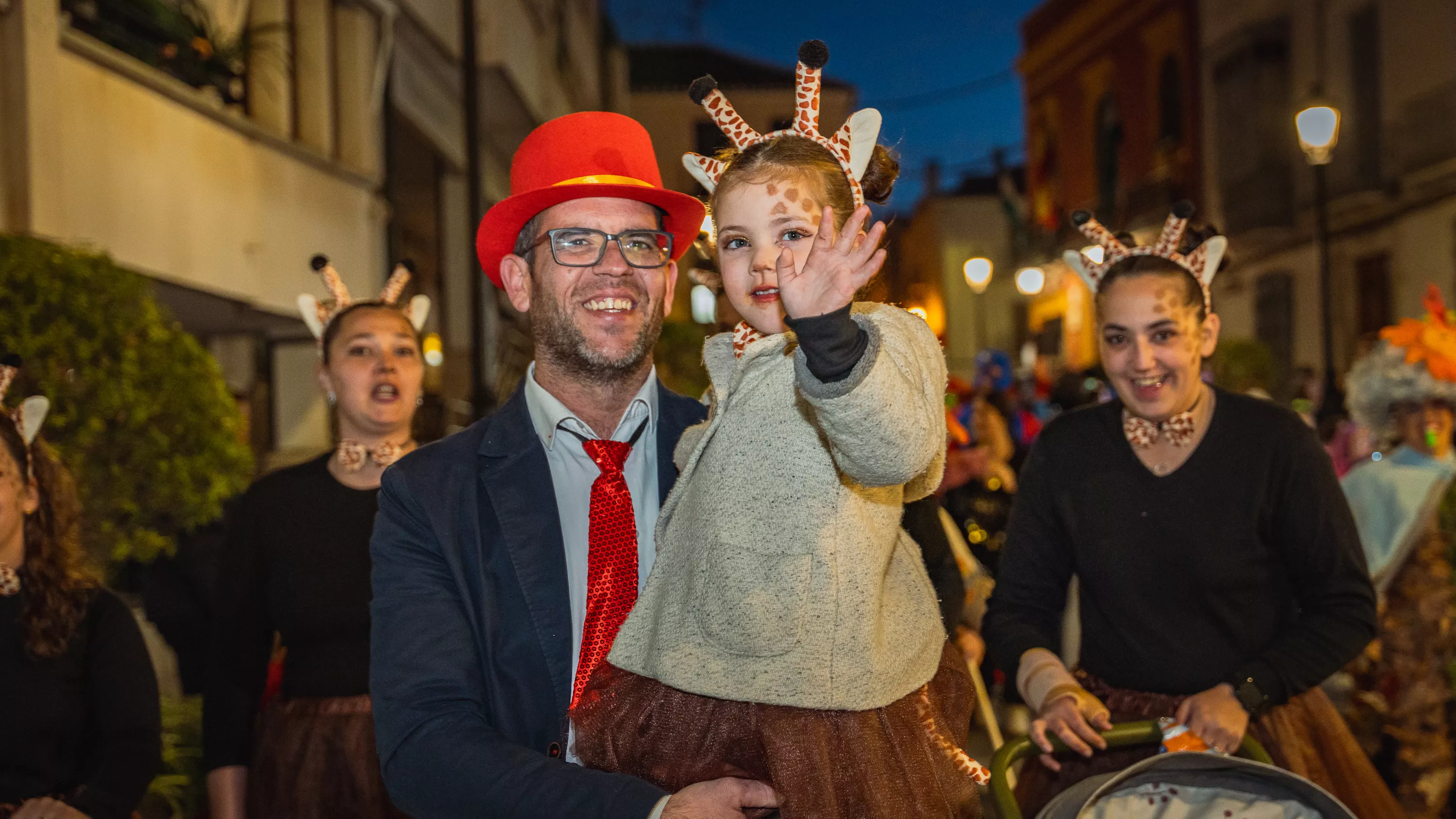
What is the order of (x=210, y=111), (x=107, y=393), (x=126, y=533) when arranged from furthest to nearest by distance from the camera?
(x=210, y=111) → (x=126, y=533) → (x=107, y=393)

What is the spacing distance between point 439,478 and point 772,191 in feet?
3.09

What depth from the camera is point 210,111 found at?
1071 cm

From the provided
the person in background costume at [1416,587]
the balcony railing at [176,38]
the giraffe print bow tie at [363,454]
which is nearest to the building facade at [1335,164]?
the person in background costume at [1416,587]

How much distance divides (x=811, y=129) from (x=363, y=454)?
8.85 ft

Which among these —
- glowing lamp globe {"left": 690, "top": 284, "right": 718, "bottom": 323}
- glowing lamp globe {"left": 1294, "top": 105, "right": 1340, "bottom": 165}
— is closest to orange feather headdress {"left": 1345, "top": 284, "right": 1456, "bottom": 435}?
glowing lamp globe {"left": 1294, "top": 105, "right": 1340, "bottom": 165}

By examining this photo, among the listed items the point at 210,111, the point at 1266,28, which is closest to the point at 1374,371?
the point at 210,111

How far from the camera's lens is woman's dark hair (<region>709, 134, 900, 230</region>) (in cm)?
236

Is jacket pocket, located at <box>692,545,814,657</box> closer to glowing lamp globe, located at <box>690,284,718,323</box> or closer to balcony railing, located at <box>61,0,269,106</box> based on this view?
balcony railing, located at <box>61,0,269,106</box>

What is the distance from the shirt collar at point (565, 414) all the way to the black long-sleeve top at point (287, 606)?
161 cm

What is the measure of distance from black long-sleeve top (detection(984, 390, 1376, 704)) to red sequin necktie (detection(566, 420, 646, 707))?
148 centimetres

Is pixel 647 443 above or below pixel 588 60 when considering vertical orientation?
below

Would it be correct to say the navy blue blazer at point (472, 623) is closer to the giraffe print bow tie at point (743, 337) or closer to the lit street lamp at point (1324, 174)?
the giraffe print bow tie at point (743, 337)

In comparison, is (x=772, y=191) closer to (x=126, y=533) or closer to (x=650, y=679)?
(x=650, y=679)

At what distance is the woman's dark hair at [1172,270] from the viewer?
12.6ft
